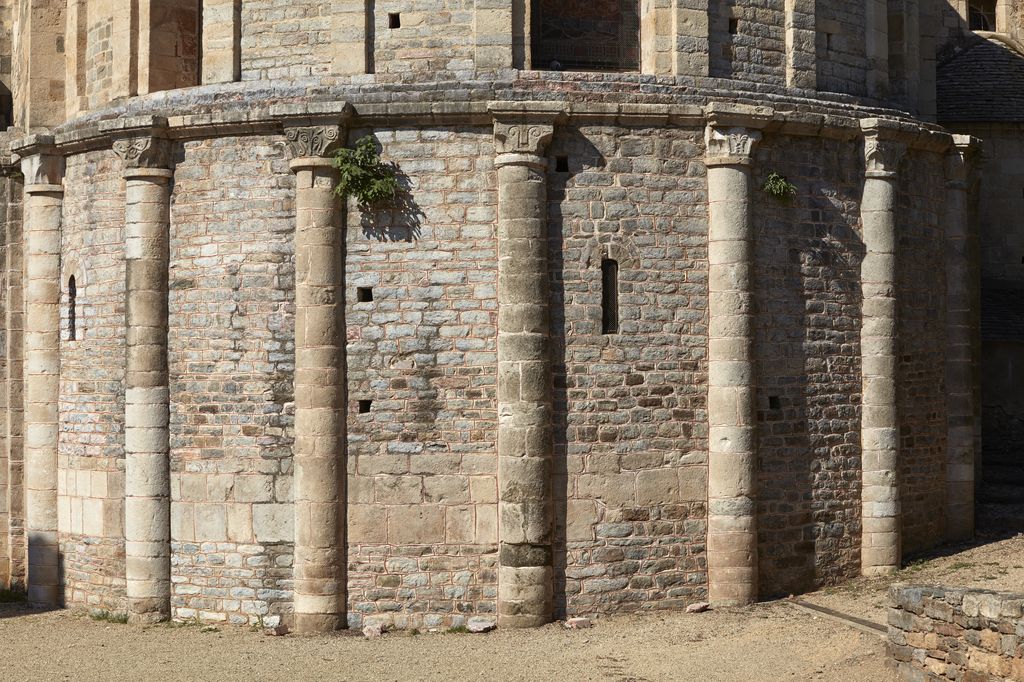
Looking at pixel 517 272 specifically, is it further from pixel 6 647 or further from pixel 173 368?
pixel 6 647

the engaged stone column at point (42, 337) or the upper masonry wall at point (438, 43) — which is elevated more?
the upper masonry wall at point (438, 43)

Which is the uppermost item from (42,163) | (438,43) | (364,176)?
(438,43)

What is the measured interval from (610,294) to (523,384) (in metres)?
1.44

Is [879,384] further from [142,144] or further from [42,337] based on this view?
[42,337]

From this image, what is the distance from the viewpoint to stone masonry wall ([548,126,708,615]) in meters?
12.9

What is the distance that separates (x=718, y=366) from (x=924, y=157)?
15.4 ft

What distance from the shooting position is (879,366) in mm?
14547

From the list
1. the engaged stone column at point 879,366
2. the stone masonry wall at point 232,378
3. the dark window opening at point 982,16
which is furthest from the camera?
the dark window opening at point 982,16

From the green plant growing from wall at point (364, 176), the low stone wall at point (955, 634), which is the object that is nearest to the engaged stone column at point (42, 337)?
the green plant growing from wall at point (364, 176)

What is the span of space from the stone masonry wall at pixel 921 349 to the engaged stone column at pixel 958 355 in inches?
9.0

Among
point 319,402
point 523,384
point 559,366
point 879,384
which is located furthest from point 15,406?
point 879,384

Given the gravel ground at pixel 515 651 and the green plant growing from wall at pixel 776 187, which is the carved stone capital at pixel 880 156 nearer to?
the green plant growing from wall at pixel 776 187

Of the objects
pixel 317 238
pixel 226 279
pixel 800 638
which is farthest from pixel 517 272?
pixel 800 638

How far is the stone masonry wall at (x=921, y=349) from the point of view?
15.2m
